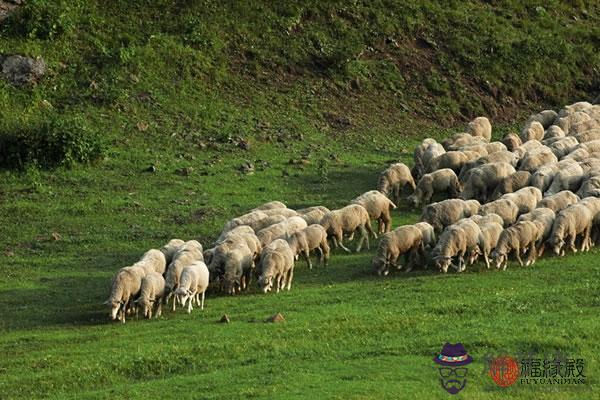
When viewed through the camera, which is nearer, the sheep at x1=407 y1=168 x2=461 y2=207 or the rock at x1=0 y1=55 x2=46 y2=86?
the sheep at x1=407 y1=168 x2=461 y2=207

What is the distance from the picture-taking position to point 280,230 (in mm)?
23672

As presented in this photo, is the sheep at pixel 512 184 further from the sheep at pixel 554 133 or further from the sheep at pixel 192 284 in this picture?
the sheep at pixel 192 284

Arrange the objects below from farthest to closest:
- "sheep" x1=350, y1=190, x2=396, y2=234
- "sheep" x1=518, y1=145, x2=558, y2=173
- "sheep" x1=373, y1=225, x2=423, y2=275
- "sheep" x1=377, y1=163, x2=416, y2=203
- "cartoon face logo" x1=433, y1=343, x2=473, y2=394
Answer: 1. "sheep" x1=377, y1=163, x2=416, y2=203
2. "sheep" x1=518, y1=145, x2=558, y2=173
3. "sheep" x1=350, y1=190, x2=396, y2=234
4. "sheep" x1=373, y1=225, x2=423, y2=275
5. "cartoon face logo" x1=433, y1=343, x2=473, y2=394

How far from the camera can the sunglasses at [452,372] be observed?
15.4m

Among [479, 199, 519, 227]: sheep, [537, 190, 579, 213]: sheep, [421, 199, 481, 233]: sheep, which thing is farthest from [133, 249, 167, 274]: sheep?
[537, 190, 579, 213]: sheep

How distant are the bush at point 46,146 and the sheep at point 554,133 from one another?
1265cm

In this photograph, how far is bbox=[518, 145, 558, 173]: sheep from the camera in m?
27.5

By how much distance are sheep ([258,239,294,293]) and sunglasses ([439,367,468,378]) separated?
658 centimetres

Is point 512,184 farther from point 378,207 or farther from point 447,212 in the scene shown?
point 378,207

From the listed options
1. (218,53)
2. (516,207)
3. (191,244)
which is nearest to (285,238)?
(191,244)

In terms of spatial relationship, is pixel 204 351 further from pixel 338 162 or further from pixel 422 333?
pixel 338 162

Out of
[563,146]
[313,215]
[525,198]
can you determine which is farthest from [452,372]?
[563,146]

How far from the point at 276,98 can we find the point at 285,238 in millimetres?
14026

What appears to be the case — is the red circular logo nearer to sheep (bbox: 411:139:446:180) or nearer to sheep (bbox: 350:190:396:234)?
sheep (bbox: 350:190:396:234)
